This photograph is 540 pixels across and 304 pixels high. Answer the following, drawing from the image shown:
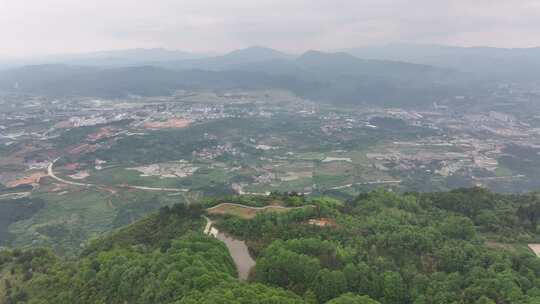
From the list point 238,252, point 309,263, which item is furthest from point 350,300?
point 238,252

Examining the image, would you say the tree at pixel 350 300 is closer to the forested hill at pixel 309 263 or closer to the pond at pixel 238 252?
the forested hill at pixel 309 263

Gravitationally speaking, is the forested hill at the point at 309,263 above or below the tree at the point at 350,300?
below

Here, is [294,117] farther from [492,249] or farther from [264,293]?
[264,293]

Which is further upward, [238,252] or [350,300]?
[350,300]

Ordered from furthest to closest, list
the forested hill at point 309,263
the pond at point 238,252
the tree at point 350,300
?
the pond at point 238,252 → the forested hill at point 309,263 → the tree at point 350,300

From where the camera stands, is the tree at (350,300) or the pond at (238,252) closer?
the tree at (350,300)

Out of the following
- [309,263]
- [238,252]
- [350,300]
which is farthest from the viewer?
[238,252]

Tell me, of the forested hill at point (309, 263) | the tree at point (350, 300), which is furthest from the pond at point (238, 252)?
the tree at point (350, 300)

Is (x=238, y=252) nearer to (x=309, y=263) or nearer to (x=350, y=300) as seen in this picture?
(x=309, y=263)
